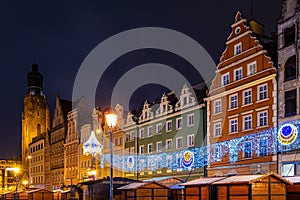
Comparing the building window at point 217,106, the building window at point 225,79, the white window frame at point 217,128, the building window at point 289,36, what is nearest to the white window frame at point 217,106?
the building window at point 217,106

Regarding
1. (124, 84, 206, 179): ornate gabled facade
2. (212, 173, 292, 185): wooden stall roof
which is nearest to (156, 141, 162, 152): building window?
(124, 84, 206, 179): ornate gabled facade

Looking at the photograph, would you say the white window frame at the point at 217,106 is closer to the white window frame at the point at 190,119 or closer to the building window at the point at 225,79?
the building window at the point at 225,79

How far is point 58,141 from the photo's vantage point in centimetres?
7800

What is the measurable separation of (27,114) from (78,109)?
50118 millimetres

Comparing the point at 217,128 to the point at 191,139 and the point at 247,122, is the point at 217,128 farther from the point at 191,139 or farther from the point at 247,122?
the point at 191,139

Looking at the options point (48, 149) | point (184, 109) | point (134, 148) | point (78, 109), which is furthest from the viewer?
point (48, 149)

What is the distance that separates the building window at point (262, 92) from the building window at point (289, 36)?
3.71 metres

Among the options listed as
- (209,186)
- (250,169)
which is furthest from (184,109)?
(209,186)

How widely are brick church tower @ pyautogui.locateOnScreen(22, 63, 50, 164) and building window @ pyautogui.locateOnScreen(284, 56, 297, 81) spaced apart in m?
91.2

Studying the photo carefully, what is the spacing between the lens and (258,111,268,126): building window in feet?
112

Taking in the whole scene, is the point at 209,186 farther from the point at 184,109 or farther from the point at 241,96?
the point at 184,109

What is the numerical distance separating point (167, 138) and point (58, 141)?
1405 inches

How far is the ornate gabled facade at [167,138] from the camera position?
140ft

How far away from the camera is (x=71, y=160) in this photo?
71000 millimetres
